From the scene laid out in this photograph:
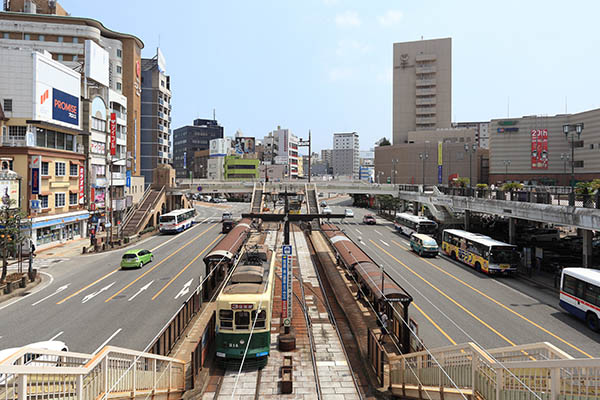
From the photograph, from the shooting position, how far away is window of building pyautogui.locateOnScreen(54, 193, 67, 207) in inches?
1893

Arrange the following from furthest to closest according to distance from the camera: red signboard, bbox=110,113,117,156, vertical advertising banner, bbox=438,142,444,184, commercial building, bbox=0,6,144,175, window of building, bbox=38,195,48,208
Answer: vertical advertising banner, bbox=438,142,444,184, red signboard, bbox=110,113,117,156, commercial building, bbox=0,6,144,175, window of building, bbox=38,195,48,208

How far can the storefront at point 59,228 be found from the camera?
147 ft

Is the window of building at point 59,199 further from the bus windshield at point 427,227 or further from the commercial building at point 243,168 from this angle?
the commercial building at point 243,168

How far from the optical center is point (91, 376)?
905 centimetres

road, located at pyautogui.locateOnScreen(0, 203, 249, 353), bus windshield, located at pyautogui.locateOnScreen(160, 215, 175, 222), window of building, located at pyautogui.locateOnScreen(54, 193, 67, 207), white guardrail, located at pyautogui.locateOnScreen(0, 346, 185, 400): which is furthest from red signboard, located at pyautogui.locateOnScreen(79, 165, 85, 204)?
white guardrail, located at pyautogui.locateOnScreen(0, 346, 185, 400)

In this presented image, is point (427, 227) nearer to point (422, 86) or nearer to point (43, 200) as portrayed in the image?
point (43, 200)

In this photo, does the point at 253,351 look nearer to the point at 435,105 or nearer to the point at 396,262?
the point at 396,262

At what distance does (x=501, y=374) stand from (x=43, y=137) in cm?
5147

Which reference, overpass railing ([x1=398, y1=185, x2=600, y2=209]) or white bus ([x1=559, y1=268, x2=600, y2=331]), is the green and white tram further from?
overpass railing ([x1=398, y1=185, x2=600, y2=209])

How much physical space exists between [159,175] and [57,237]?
28599 millimetres

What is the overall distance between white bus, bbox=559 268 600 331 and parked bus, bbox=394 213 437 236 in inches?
1164

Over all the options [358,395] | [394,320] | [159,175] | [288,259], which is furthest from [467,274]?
[159,175]

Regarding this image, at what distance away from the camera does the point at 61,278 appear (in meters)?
33.4

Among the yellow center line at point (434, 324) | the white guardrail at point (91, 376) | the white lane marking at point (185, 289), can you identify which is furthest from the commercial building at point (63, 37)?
the white guardrail at point (91, 376)
